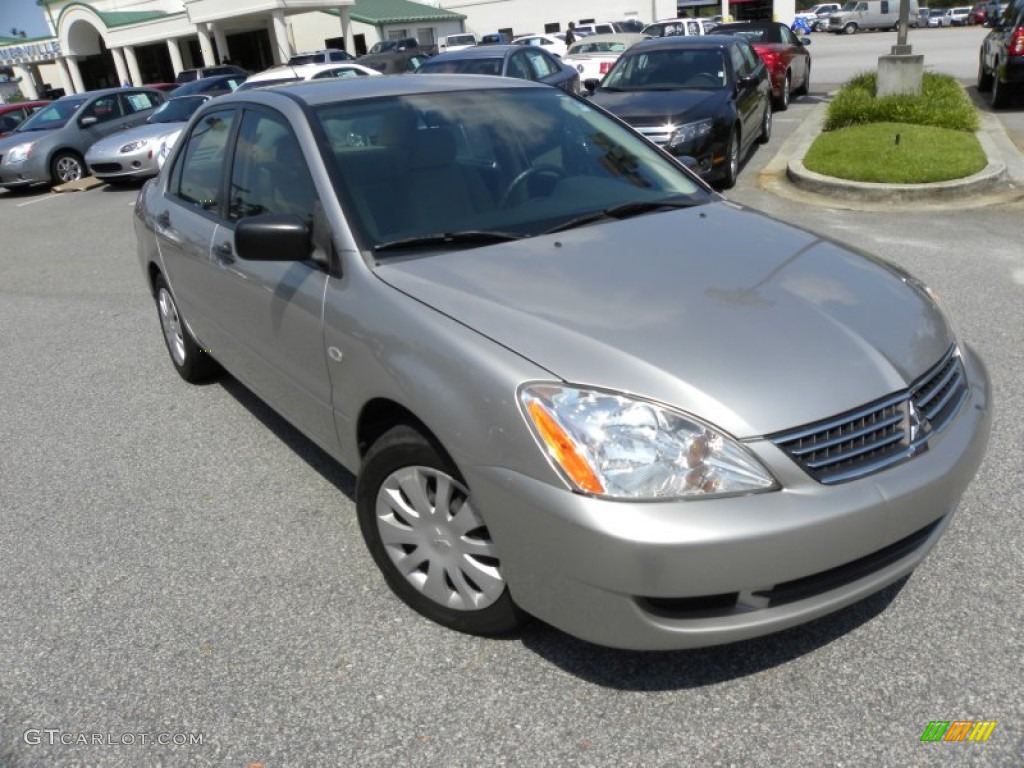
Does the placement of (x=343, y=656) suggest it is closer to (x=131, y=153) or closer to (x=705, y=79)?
(x=705, y=79)

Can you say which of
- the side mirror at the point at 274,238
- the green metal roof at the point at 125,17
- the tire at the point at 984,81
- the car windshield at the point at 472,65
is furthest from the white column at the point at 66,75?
the side mirror at the point at 274,238

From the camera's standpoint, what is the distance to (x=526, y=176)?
3590 millimetres

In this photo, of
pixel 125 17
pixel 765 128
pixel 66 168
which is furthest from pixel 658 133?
pixel 125 17

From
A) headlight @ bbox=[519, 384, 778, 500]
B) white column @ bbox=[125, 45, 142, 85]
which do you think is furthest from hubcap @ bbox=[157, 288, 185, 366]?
white column @ bbox=[125, 45, 142, 85]

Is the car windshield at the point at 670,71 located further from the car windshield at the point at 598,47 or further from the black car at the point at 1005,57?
the car windshield at the point at 598,47

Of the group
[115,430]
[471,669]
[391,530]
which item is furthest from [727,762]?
[115,430]

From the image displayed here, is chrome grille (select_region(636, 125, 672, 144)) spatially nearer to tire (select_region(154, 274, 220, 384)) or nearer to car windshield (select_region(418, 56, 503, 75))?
car windshield (select_region(418, 56, 503, 75))

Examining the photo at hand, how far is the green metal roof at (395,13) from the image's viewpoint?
170 feet

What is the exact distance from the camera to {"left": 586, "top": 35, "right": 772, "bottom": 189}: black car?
9.21 m

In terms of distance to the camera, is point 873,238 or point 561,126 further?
point 873,238

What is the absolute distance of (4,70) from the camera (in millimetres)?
60656

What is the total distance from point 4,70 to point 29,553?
69643mm

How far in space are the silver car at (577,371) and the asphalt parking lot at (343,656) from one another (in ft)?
0.97

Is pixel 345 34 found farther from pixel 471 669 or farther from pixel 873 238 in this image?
pixel 471 669
